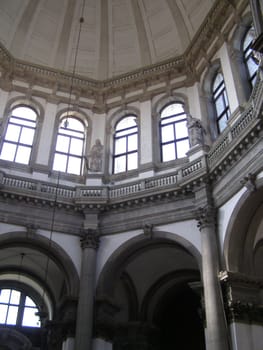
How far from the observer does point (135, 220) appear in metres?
17.8

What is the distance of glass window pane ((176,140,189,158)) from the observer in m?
19.4

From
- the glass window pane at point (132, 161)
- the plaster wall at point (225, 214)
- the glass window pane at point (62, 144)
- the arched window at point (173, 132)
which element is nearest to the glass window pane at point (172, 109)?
the arched window at point (173, 132)

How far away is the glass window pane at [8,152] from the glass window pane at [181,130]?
750 centimetres

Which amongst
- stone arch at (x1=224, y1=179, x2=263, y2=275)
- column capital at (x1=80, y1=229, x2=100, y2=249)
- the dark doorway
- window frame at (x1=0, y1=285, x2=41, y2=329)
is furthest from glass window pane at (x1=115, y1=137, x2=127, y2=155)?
window frame at (x1=0, y1=285, x2=41, y2=329)

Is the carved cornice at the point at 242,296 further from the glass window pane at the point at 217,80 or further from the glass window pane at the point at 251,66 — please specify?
the glass window pane at the point at 217,80

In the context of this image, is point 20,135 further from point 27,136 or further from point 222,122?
point 222,122

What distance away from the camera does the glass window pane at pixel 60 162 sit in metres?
20.4

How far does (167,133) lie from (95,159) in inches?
139

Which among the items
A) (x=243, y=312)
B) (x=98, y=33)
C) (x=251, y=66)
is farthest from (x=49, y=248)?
(x=98, y=33)

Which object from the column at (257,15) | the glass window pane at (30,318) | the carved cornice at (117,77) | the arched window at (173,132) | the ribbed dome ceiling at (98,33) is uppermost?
the ribbed dome ceiling at (98,33)

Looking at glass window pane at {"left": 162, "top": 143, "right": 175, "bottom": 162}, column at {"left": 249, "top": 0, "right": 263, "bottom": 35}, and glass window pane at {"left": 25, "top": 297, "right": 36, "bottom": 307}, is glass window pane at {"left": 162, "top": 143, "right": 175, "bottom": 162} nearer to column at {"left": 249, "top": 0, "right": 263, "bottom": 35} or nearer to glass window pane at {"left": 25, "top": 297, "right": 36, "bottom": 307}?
column at {"left": 249, "top": 0, "right": 263, "bottom": 35}

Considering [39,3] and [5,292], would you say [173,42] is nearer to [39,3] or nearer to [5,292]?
[39,3]

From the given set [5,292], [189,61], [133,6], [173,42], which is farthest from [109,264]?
[133,6]

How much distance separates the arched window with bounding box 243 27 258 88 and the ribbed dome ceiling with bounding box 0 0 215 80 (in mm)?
4900
